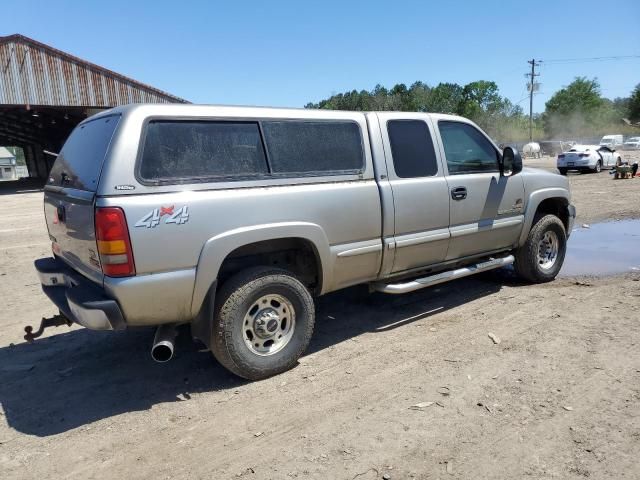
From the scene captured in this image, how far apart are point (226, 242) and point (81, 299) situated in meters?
1.03

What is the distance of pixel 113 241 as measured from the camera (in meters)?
2.98

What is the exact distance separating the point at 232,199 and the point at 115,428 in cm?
174

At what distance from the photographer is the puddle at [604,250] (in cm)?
645

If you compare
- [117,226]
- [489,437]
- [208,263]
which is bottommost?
[489,437]

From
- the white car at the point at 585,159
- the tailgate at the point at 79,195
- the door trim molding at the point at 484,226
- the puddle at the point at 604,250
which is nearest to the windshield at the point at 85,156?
the tailgate at the point at 79,195

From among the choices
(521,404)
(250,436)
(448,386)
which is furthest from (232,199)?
(521,404)

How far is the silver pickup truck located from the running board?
2cm

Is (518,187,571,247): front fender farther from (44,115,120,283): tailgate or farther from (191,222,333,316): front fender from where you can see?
(44,115,120,283): tailgate

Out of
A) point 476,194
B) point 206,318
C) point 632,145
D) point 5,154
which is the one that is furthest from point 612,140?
point 5,154

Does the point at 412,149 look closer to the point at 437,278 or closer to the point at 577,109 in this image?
the point at 437,278

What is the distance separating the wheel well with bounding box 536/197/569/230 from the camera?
5.97 m

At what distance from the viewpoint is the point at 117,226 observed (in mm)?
2977

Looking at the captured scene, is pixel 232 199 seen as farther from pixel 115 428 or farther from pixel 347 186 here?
pixel 115 428

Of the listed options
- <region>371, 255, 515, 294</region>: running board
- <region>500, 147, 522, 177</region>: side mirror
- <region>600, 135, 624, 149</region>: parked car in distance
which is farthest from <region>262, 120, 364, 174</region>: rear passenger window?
<region>600, 135, 624, 149</region>: parked car in distance
